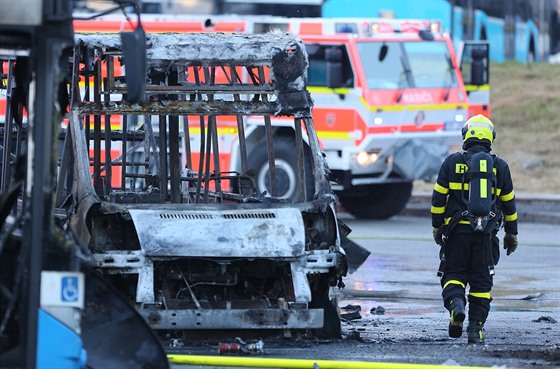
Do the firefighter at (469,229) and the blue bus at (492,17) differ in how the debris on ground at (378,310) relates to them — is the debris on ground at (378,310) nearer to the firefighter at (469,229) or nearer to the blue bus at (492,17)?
the firefighter at (469,229)

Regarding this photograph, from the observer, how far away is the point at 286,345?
928cm

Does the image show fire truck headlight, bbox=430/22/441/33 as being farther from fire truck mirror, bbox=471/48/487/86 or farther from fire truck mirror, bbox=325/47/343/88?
fire truck mirror, bbox=325/47/343/88

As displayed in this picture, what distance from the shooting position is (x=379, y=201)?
821 inches

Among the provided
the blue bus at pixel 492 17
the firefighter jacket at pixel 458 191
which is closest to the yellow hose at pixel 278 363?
the firefighter jacket at pixel 458 191

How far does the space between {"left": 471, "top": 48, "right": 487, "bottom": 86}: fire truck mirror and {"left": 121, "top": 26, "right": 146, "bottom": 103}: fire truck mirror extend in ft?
49.0

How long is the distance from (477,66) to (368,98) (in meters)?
2.24

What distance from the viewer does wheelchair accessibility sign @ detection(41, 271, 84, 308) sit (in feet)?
20.4

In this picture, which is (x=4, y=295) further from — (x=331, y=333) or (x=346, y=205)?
(x=346, y=205)

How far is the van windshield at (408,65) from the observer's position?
1966cm

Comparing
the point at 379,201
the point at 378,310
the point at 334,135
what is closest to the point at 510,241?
the point at 378,310

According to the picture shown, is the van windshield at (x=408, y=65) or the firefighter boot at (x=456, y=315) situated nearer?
the firefighter boot at (x=456, y=315)

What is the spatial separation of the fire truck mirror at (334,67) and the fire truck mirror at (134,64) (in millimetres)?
12960

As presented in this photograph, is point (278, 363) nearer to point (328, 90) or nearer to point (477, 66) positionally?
point (328, 90)

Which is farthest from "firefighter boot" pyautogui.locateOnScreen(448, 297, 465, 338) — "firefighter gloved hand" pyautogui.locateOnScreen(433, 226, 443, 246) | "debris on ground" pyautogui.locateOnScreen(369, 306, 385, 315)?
"debris on ground" pyautogui.locateOnScreen(369, 306, 385, 315)
